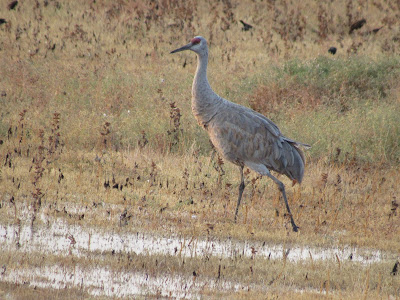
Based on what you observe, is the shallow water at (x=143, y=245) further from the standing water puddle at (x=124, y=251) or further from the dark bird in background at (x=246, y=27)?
the dark bird in background at (x=246, y=27)

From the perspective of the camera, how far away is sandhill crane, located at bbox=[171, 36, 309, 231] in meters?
7.81

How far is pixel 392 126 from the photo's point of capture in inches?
410

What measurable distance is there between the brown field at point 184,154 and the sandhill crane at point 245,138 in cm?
52

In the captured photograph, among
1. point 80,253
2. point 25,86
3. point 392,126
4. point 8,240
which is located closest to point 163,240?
point 80,253

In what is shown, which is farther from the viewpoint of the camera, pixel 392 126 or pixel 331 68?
pixel 331 68

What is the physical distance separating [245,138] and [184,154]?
2.43m

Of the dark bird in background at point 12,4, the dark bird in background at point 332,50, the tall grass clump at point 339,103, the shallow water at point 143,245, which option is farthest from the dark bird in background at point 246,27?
the shallow water at point 143,245

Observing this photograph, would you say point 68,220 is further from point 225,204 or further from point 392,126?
point 392,126

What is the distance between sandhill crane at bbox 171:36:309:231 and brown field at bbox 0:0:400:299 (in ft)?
1.70

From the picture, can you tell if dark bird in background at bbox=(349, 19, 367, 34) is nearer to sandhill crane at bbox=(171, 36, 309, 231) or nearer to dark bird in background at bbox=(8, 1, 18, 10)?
dark bird in background at bbox=(8, 1, 18, 10)

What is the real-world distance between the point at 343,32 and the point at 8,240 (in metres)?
12.2

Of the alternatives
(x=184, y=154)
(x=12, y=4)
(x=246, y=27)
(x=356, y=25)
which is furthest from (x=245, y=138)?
(x=12, y=4)

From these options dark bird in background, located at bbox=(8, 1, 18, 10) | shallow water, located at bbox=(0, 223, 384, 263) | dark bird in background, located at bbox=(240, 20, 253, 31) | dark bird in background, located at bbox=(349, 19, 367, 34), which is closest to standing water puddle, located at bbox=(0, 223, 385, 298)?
shallow water, located at bbox=(0, 223, 384, 263)

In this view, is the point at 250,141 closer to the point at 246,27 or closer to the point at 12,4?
the point at 246,27
